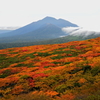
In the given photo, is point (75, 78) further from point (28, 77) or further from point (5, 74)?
point (5, 74)

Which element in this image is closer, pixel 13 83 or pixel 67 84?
pixel 67 84

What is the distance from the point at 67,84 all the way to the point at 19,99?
13.5ft

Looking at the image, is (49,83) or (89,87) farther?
(49,83)

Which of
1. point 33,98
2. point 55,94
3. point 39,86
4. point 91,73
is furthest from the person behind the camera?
point 91,73

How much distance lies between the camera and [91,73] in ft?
41.7

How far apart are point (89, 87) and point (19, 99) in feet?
17.0

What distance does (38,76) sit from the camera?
13.7 meters

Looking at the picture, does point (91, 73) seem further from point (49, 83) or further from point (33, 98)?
point (33, 98)

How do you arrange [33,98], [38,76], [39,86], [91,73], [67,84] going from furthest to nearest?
1. [38,76]
2. [91,73]
3. [39,86]
4. [67,84]
5. [33,98]

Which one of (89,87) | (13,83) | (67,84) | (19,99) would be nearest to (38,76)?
(13,83)

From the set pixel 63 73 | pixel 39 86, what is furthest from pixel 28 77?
pixel 63 73

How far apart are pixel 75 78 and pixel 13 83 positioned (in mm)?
6232

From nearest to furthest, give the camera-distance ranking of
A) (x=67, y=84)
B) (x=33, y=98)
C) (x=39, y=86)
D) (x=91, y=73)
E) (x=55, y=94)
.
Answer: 1. (x=33, y=98)
2. (x=55, y=94)
3. (x=67, y=84)
4. (x=39, y=86)
5. (x=91, y=73)

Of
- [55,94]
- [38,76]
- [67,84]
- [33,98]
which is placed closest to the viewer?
[33,98]
